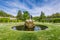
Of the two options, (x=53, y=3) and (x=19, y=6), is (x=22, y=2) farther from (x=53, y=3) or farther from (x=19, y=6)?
(x=53, y=3)

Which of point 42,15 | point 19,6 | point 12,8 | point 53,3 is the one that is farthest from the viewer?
point 12,8

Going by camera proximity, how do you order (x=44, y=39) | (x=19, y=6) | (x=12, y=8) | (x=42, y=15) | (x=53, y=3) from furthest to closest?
(x=12, y=8)
(x=19, y=6)
(x=53, y=3)
(x=42, y=15)
(x=44, y=39)

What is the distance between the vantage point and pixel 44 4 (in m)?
25.5

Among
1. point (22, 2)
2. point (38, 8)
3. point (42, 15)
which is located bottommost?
point (42, 15)

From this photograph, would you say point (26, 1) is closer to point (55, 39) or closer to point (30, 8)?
point (30, 8)

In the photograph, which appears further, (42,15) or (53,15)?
(53,15)

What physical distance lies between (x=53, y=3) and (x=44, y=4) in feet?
6.94

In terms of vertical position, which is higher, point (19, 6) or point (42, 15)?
point (19, 6)

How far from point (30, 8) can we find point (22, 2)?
2.65 meters

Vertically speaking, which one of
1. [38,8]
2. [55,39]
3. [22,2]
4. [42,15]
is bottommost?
[55,39]

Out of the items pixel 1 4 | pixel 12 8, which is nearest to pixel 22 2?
pixel 12 8

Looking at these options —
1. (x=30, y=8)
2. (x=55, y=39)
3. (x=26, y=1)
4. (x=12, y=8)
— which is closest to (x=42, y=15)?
(x=30, y=8)

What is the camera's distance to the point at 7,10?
27.8 meters

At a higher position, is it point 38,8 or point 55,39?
point 38,8
